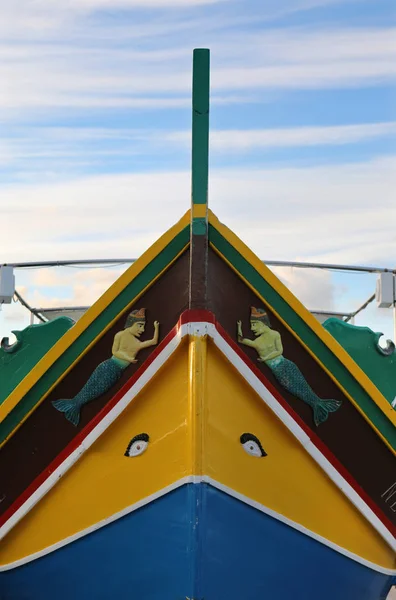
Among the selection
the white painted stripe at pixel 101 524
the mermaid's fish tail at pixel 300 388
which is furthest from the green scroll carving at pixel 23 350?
the mermaid's fish tail at pixel 300 388

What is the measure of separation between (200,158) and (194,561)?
7.27ft

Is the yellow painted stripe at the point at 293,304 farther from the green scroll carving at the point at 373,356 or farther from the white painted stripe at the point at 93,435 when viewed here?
the green scroll carving at the point at 373,356

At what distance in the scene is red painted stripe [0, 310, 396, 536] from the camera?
4598 millimetres

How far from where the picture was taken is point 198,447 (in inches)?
171

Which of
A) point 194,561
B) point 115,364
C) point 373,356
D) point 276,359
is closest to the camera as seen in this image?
point 194,561

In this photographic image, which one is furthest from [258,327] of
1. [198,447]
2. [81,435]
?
[81,435]

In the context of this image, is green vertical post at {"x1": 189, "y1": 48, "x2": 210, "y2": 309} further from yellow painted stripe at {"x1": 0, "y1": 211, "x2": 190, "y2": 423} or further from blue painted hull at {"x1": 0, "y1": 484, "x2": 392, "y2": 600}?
blue painted hull at {"x1": 0, "y1": 484, "x2": 392, "y2": 600}

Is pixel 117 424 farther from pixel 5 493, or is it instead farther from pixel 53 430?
pixel 5 493

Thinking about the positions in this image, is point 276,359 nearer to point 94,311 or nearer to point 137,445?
point 137,445

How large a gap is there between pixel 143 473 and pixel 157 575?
56 centimetres

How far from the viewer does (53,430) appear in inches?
199

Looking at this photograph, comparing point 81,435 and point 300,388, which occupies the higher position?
point 300,388

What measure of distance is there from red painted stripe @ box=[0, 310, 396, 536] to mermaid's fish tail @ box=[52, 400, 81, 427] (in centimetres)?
11

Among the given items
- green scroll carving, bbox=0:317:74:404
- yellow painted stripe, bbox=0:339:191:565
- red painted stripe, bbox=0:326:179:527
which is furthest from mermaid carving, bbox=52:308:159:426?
green scroll carving, bbox=0:317:74:404
